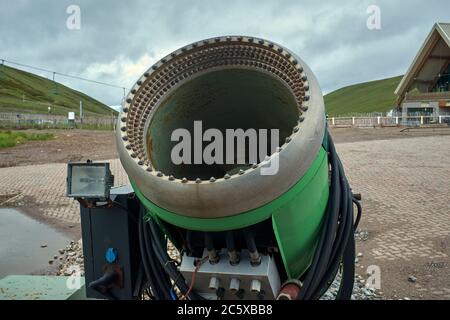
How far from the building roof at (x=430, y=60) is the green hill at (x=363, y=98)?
26.8 m

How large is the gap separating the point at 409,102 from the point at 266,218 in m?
42.2

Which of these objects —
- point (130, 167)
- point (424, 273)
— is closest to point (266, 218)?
point (130, 167)

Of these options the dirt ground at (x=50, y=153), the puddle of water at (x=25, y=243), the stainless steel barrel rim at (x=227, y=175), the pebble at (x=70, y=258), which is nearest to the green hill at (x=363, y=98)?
the dirt ground at (x=50, y=153)

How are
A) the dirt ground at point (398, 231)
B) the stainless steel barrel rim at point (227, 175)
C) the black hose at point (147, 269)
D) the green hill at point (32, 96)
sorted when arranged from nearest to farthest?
1. the stainless steel barrel rim at point (227, 175)
2. the black hose at point (147, 269)
3. the dirt ground at point (398, 231)
4. the green hill at point (32, 96)

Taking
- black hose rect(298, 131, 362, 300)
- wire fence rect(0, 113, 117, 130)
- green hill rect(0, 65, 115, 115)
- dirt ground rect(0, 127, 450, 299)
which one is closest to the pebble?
dirt ground rect(0, 127, 450, 299)

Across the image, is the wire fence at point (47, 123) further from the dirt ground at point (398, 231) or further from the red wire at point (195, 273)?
the red wire at point (195, 273)

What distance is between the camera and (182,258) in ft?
7.47

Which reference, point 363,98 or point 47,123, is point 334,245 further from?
point 363,98

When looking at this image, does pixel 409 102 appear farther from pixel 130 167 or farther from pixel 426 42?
pixel 130 167

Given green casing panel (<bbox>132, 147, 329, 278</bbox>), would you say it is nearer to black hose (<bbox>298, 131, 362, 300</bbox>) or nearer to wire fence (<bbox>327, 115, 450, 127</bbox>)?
black hose (<bbox>298, 131, 362, 300</bbox>)

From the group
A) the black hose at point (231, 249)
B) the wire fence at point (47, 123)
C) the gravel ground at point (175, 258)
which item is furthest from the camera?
the wire fence at point (47, 123)

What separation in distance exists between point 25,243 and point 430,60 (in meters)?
41.1

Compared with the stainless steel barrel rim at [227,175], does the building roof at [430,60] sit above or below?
above

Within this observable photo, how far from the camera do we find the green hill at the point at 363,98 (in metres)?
75.7
